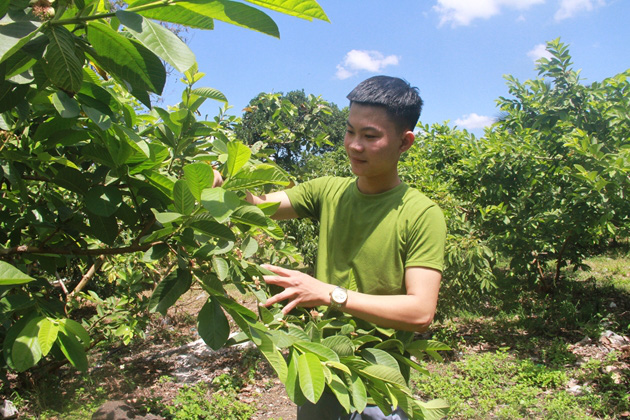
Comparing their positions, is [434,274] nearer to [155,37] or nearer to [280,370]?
[280,370]

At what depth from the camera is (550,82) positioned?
545 centimetres

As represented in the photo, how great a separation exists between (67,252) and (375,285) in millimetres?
917

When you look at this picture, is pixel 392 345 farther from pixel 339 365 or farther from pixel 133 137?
pixel 133 137

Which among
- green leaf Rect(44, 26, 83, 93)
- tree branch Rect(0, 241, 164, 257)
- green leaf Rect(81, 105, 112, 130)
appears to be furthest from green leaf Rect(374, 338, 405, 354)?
green leaf Rect(44, 26, 83, 93)

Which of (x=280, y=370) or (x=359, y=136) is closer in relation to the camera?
(x=280, y=370)

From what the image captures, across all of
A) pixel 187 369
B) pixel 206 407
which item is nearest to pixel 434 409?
pixel 206 407

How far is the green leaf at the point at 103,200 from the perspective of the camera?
0.94 meters

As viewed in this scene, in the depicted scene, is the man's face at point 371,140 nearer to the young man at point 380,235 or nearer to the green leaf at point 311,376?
the young man at point 380,235

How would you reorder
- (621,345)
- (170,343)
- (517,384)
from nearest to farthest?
(517,384) → (621,345) → (170,343)

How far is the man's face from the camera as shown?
1509mm

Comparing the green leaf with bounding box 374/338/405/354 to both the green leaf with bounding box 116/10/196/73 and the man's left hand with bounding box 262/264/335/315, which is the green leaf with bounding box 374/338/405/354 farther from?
the green leaf with bounding box 116/10/196/73

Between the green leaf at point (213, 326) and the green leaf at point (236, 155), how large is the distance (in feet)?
0.88

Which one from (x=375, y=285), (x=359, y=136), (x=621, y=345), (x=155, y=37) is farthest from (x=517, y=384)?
(x=155, y=37)

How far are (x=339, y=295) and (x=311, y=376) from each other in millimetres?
416
